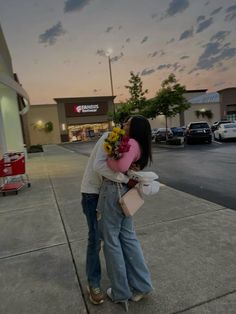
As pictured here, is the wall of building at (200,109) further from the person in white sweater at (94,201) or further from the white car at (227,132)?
the person in white sweater at (94,201)

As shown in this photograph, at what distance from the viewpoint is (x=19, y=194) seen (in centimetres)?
682

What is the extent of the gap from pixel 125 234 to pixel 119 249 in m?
0.14

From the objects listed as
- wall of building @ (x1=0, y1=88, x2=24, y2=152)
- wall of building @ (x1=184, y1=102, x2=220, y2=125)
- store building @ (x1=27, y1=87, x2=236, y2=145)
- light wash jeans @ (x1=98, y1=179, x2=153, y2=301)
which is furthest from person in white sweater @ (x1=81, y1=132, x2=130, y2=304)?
wall of building @ (x1=184, y1=102, x2=220, y2=125)

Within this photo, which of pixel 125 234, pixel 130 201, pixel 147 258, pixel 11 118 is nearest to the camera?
pixel 130 201

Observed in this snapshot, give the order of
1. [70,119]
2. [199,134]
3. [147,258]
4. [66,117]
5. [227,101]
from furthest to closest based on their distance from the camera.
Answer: [227,101], [70,119], [66,117], [199,134], [147,258]

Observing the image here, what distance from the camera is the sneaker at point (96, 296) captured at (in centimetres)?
232

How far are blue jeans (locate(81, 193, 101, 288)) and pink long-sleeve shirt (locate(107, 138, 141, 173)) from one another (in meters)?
0.41

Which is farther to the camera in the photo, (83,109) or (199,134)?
(83,109)

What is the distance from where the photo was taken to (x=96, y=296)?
7.64 feet

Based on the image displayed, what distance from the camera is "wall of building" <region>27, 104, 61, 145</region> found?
43781mm

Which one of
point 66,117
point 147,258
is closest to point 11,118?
point 147,258

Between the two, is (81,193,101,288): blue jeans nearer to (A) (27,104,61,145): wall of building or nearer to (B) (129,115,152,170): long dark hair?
(B) (129,115,152,170): long dark hair

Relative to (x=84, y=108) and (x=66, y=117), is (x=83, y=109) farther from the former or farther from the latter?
(x=66, y=117)

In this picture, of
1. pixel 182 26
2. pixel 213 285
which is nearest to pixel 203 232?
pixel 213 285
